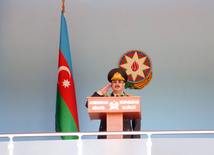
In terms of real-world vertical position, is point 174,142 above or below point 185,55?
below

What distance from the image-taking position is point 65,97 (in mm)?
3955

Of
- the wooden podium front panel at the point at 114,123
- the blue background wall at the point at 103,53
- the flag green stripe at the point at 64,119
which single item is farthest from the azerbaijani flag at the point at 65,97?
the wooden podium front panel at the point at 114,123

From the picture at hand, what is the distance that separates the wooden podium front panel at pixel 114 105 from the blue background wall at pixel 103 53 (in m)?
2.25

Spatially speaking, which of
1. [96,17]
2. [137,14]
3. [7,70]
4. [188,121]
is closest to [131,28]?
[137,14]

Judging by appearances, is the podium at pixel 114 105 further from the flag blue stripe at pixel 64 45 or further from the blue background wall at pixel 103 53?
the blue background wall at pixel 103 53

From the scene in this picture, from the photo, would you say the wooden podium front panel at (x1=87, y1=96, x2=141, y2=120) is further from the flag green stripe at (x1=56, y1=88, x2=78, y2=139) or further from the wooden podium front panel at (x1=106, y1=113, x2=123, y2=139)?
the flag green stripe at (x1=56, y1=88, x2=78, y2=139)

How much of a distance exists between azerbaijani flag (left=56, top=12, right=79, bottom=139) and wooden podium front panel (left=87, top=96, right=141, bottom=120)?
5.58 feet

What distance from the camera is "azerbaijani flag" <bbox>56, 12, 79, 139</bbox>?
388cm

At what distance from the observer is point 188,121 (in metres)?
4.40

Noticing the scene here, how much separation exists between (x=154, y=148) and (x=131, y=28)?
102 inches

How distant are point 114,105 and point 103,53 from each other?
7.91 ft

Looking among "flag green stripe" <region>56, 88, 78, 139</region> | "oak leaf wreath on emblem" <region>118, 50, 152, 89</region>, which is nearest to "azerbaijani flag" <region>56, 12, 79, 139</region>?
"flag green stripe" <region>56, 88, 78, 139</region>

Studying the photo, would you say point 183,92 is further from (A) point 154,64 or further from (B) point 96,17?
(B) point 96,17

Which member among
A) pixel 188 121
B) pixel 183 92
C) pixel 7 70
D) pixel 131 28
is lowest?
pixel 188 121
